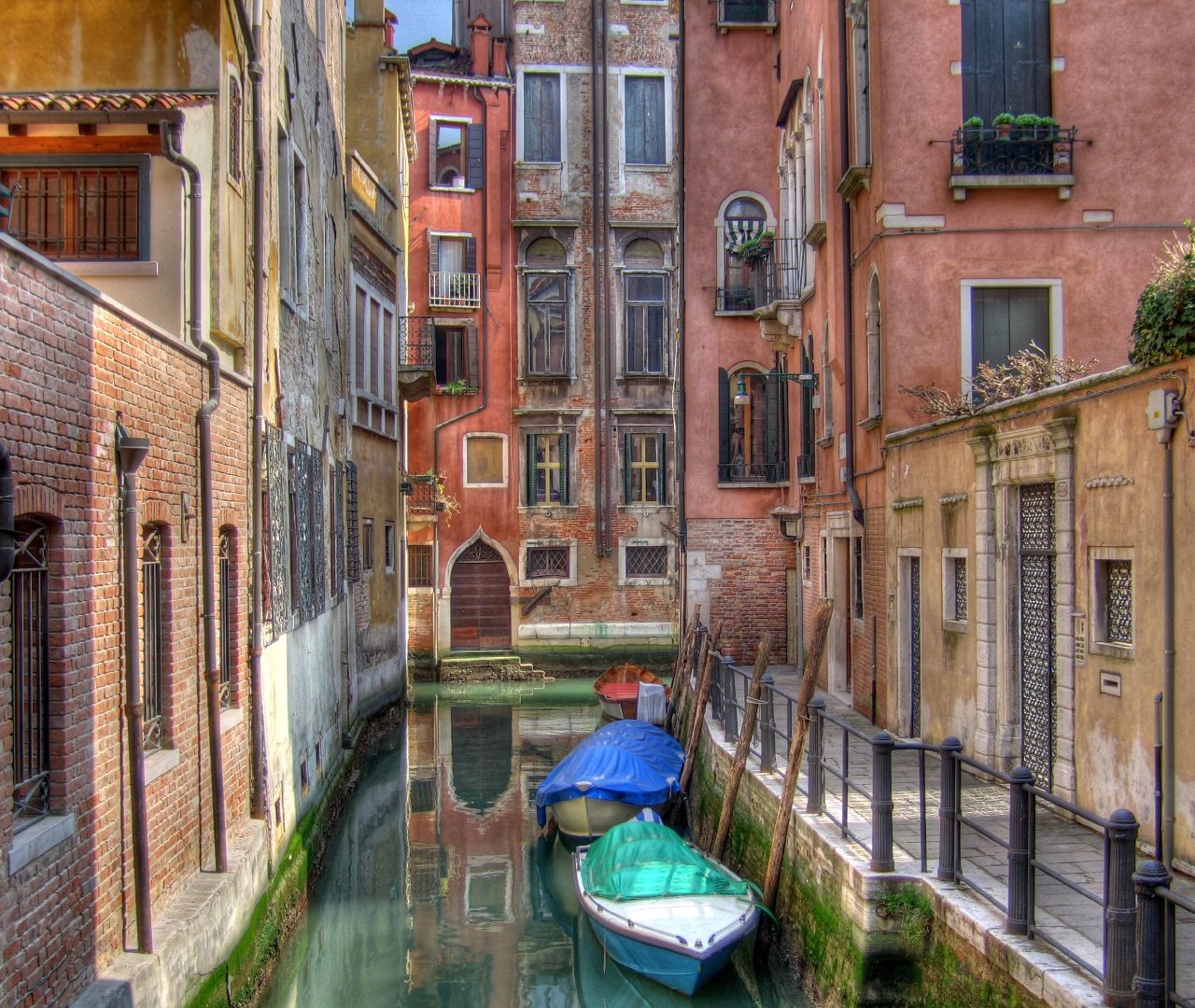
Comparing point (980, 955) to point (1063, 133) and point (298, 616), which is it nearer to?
point (298, 616)

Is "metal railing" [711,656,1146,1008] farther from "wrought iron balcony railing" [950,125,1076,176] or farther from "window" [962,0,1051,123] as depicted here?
"window" [962,0,1051,123]

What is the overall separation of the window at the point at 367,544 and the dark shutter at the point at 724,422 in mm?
6793

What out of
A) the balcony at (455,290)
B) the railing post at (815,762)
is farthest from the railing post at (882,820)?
the balcony at (455,290)

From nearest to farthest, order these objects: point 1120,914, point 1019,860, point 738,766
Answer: point 1120,914
point 1019,860
point 738,766

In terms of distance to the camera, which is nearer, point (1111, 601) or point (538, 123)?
point (1111, 601)

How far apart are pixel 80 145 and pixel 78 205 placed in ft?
1.82

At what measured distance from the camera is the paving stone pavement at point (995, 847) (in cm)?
633

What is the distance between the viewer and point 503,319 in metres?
29.1

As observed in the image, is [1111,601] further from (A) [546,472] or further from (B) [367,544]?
(A) [546,472]

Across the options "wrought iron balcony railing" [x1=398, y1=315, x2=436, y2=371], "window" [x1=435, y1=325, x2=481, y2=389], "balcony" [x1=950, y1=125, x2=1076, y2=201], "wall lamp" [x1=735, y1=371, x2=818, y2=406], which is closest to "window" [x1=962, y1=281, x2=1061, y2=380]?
"balcony" [x1=950, y1=125, x2=1076, y2=201]

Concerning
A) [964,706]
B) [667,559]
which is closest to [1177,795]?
[964,706]

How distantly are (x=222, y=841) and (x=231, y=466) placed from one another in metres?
2.75

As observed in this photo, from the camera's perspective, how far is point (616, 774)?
46.4 feet

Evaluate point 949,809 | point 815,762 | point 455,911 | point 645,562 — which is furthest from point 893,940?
point 645,562
